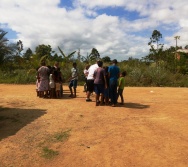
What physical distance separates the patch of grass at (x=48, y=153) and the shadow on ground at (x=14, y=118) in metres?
1.33

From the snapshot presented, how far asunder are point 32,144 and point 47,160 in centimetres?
93

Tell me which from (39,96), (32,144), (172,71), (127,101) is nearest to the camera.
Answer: (32,144)

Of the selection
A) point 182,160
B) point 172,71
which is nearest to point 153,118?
point 182,160

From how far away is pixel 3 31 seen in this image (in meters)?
23.8

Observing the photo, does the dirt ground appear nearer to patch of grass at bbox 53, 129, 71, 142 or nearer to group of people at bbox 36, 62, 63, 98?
patch of grass at bbox 53, 129, 71, 142

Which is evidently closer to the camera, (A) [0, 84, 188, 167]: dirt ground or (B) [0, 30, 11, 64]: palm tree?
(A) [0, 84, 188, 167]: dirt ground

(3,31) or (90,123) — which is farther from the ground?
(3,31)

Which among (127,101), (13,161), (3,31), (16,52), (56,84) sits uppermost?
(3,31)

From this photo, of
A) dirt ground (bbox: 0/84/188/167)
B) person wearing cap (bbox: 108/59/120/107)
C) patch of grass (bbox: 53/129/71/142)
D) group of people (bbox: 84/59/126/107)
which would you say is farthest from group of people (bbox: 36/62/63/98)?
patch of grass (bbox: 53/129/71/142)

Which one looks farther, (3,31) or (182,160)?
(3,31)

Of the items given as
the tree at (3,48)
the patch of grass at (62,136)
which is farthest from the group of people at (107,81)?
the tree at (3,48)

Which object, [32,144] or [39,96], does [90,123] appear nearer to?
[32,144]

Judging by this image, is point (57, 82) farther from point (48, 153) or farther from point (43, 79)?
point (48, 153)

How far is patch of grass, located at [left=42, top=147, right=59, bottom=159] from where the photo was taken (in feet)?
16.5
